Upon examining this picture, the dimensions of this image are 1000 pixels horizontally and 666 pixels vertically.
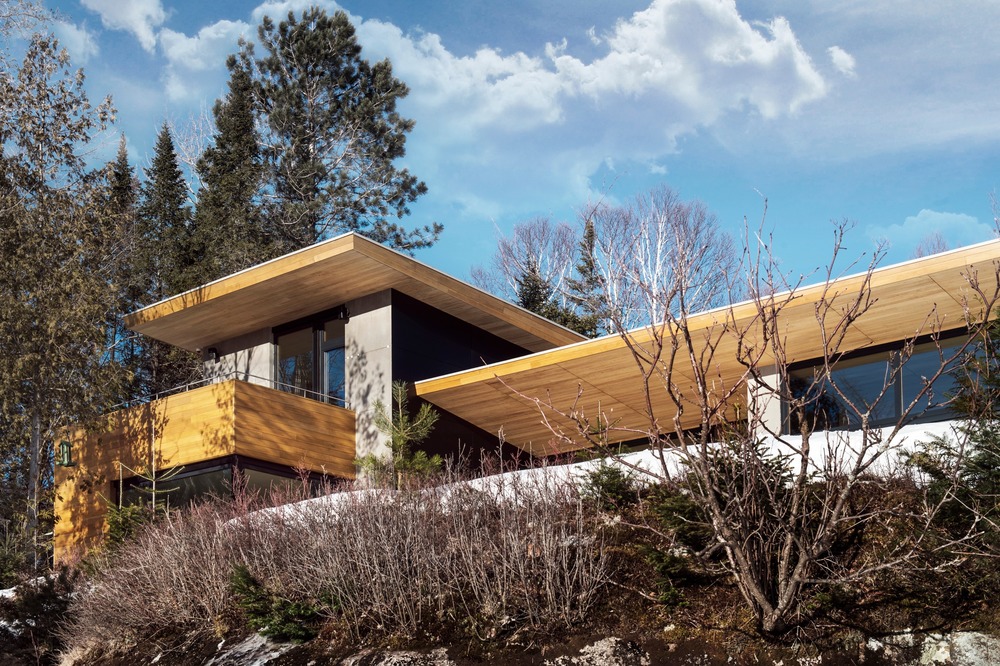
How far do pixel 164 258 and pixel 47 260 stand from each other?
13804 millimetres

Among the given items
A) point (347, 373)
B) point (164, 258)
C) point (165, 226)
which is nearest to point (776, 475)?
point (347, 373)

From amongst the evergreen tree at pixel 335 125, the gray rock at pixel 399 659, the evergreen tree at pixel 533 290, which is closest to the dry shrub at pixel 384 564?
the gray rock at pixel 399 659

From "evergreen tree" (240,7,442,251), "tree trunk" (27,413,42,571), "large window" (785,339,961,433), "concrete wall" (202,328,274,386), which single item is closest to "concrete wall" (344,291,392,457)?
"concrete wall" (202,328,274,386)

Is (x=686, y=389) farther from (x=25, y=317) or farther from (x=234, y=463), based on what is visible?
(x=25, y=317)

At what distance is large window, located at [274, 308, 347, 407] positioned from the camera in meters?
18.2

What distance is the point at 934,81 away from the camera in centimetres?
2800

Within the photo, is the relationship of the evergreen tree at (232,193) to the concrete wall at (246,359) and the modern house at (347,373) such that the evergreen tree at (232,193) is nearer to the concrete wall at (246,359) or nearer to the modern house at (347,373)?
the concrete wall at (246,359)

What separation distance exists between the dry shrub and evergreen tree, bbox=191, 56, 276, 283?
56.8 feet

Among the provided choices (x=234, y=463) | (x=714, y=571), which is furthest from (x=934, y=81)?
(x=714, y=571)

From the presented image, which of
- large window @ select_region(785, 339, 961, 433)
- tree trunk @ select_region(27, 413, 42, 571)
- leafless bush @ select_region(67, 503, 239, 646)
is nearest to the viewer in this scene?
leafless bush @ select_region(67, 503, 239, 646)

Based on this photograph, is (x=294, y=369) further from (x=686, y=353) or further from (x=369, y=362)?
(x=686, y=353)

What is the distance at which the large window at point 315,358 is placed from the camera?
18219 mm

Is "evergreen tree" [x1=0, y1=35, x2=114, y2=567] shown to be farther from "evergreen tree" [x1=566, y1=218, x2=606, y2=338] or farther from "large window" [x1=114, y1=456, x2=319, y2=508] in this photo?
"evergreen tree" [x1=566, y1=218, x2=606, y2=338]

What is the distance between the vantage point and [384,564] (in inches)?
351
